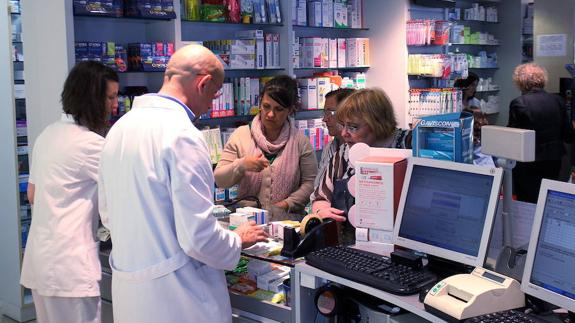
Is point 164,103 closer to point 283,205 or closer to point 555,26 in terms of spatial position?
point 283,205

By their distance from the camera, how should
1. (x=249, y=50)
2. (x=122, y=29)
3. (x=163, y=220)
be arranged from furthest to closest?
1. (x=249, y=50)
2. (x=122, y=29)
3. (x=163, y=220)

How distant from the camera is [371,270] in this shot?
238 cm

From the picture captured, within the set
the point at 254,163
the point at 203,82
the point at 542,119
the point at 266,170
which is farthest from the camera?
the point at 542,119

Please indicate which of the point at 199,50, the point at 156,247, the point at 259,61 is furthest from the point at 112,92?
the point at 259,61

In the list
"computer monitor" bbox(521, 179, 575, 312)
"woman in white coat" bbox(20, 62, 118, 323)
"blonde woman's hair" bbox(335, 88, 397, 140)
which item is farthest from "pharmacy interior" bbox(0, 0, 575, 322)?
"woman in white coat" bbox(20, 62, 118, 323)

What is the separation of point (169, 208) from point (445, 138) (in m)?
1.05

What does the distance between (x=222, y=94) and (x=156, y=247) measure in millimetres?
3119

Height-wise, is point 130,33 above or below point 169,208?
above

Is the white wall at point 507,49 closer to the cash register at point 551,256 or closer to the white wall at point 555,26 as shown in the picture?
the white wall at point 555,26

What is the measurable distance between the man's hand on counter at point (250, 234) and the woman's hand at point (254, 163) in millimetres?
894

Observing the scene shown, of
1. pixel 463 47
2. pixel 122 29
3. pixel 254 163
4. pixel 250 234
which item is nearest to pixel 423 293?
pixel 250 234

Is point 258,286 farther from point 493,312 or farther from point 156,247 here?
point 493,312

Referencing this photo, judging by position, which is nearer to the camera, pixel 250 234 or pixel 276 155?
pixel 250 234

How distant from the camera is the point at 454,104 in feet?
24.6
